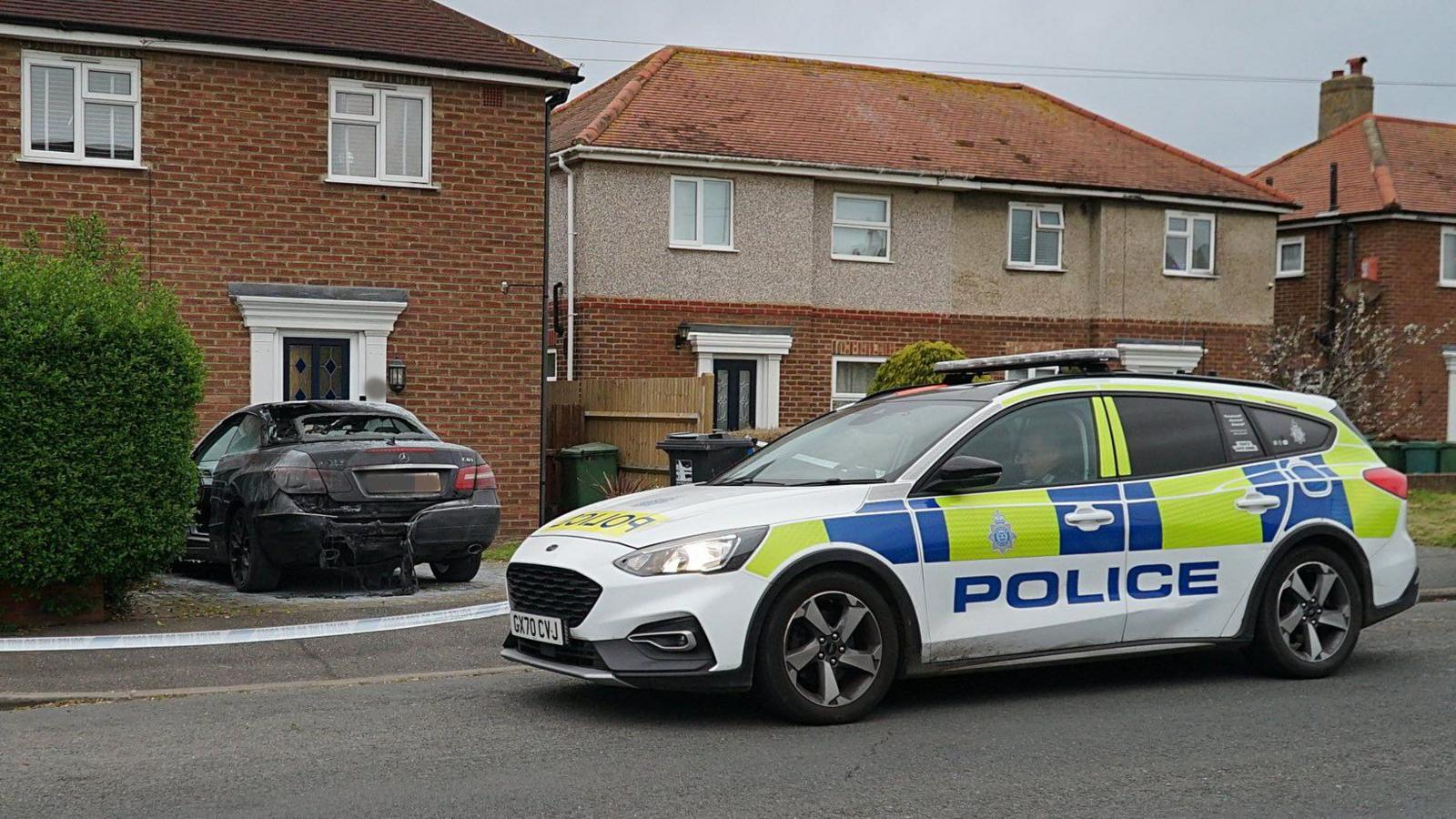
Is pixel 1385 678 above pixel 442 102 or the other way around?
the other way around

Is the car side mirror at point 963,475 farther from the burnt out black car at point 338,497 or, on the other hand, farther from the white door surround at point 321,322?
the white door surround at point 321,322

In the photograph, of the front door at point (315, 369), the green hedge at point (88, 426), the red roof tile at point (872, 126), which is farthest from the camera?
the red roof tile at point (872, 126)

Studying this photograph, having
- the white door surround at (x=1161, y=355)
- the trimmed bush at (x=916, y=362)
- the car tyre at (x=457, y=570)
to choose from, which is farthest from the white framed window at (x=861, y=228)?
the car tyre at (x=457, y=570)

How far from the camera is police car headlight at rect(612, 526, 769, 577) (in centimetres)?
648

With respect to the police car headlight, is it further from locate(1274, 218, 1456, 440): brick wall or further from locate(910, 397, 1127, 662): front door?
locate(1274, 218, 1456, 440): brick wall

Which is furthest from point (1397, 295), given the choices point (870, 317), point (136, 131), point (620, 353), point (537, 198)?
point (136, 131)

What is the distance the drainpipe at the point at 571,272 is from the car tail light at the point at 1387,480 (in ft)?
49.6

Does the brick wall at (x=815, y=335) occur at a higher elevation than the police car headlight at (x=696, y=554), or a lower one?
higher

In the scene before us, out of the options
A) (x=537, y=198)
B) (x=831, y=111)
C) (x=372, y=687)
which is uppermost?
(x=831, y=111)

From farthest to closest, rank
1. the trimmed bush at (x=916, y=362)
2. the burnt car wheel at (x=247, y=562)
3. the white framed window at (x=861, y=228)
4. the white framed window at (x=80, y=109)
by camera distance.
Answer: the white framed window at (x=861, y=228)
the trimmed bush at (x=916, y=362)
the white framed window at (x=80, y=109)
the burnt car wheel at (x=247, y=562)

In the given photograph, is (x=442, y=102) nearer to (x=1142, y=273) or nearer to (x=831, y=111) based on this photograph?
(x=831, y=111)

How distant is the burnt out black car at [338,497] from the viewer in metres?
10.7

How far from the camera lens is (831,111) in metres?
25.8

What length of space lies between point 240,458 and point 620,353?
11.3 m
